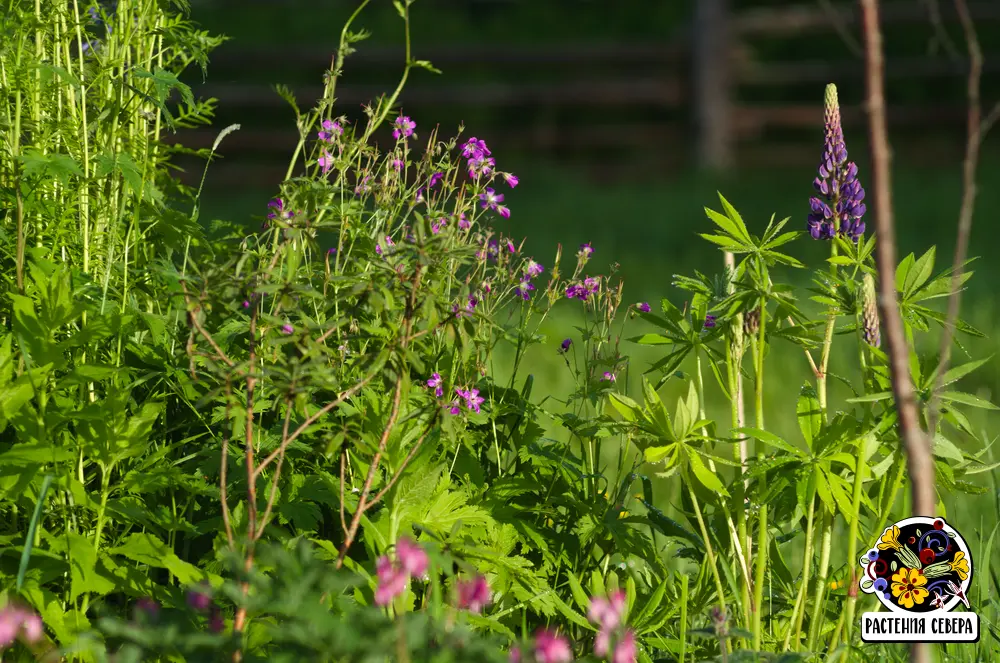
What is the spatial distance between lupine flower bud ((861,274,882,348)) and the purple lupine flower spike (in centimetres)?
11

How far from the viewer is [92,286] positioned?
1.92 metres

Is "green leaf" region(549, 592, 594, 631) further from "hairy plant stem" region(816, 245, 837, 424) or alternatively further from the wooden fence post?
the wooden fence post

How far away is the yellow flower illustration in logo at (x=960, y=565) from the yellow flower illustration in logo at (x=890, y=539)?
3.6 inches

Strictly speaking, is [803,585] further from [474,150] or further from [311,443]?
[474,150]

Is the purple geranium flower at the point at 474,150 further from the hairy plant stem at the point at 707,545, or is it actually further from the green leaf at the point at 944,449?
the green leaf at the point at 944,449

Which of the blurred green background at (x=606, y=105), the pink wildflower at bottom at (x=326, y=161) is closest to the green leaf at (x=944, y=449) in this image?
the pink wildflower at bottom at (x=326, y=161)

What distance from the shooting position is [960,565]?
1743 mm

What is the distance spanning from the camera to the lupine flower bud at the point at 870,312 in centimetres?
173

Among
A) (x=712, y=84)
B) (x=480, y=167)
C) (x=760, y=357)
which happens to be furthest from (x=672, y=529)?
(x=712, y=84)

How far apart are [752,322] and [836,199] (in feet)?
0.82

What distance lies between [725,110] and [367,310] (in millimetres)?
7612

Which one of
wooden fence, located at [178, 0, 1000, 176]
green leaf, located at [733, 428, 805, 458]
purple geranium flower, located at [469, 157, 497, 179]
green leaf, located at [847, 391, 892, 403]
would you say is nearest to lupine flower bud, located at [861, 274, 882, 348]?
green leaf, located at [847, 391, 892, 403]

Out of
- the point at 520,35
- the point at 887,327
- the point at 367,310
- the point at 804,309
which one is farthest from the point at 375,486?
the point at 520,35

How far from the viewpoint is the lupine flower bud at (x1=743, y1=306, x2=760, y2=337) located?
5.92ft
